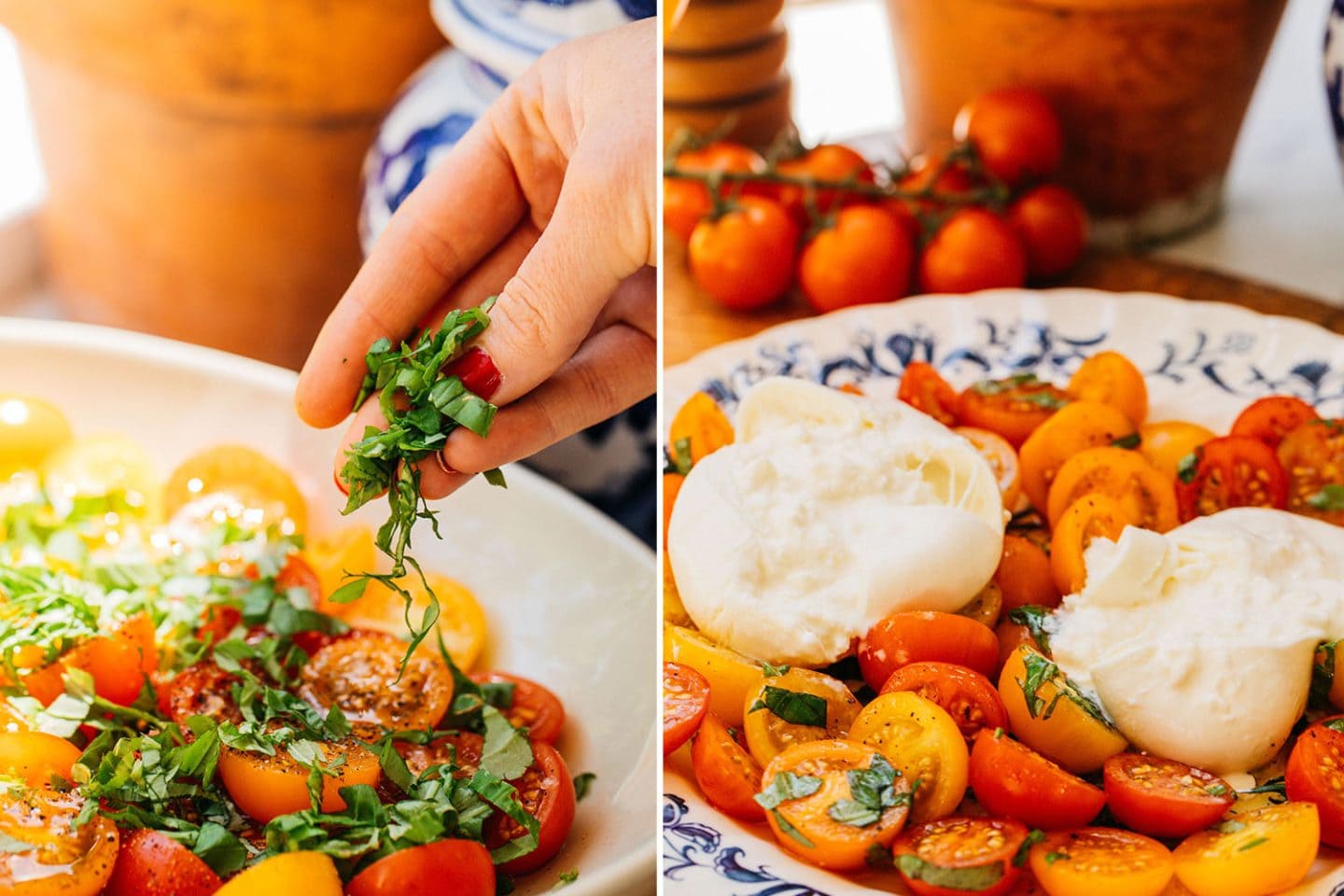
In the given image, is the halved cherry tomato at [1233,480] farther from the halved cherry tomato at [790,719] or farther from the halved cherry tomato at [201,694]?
the halved cherry tomato at [201,694]

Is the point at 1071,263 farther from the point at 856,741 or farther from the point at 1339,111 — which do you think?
the point at 856,741

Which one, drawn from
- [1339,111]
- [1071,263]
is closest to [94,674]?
[1071,263]

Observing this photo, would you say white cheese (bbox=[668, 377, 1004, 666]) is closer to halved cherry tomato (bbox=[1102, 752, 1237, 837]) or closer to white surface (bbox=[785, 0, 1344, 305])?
halved cherry tomato (bbox=[1102, 752, 1237, 837])

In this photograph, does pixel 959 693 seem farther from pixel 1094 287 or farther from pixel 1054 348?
pixel 1094 287

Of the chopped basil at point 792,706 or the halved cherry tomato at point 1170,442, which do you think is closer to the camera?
the chopped basil at point 792,706

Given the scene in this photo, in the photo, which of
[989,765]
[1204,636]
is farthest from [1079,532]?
[989,765]

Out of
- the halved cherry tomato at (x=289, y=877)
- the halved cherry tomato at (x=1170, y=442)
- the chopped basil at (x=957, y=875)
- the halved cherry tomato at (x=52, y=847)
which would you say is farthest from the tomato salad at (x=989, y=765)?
the halved cherry tomato at (x=52, y=847)
